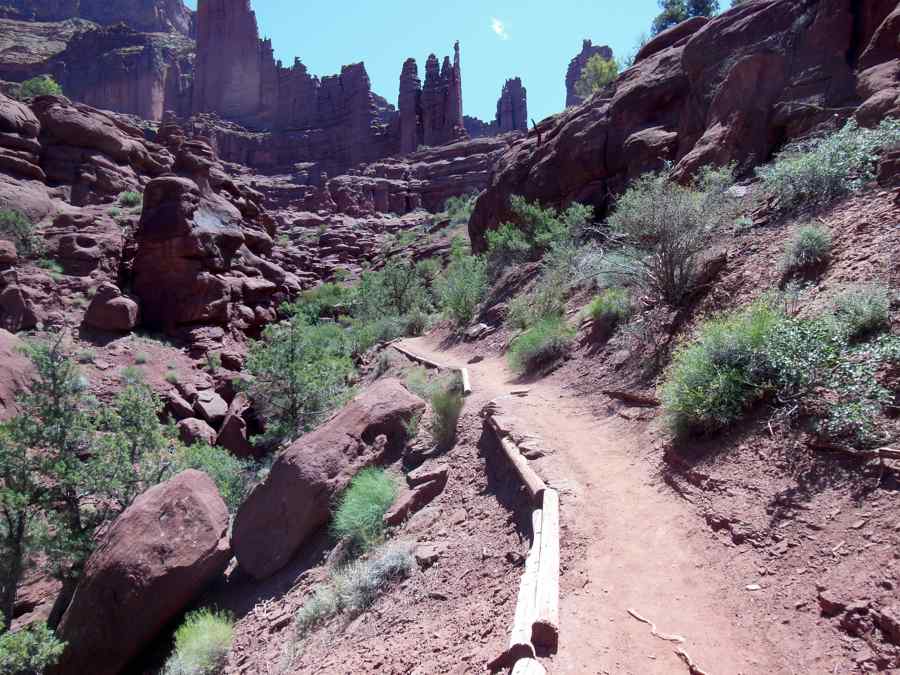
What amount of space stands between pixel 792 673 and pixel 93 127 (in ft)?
105

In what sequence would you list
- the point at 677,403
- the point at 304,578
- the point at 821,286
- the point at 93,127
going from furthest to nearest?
the point at 93,127 < the point at 304,578 < the point at 821,286 < the point at 677,403

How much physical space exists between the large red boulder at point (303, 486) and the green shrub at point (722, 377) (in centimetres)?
442

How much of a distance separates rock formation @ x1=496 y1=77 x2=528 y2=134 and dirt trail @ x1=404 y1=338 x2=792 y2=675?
8194cm

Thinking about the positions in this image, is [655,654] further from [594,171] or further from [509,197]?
[509,197]

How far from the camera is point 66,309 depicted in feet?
60.2

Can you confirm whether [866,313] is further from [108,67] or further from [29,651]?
[108,67]

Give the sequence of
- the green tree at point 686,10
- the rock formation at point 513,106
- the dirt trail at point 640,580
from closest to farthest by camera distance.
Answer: the dirt trail at point 640,580 → the green tree at point 686,10 → the rock formation at point 513,106

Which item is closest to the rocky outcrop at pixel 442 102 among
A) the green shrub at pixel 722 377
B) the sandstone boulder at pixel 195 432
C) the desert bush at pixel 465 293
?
the desert bush at pixel 465 293

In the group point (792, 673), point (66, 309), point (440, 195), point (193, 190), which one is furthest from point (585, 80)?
point (792, 673)

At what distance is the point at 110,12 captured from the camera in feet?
305

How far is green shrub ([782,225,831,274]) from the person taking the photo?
20.0ft

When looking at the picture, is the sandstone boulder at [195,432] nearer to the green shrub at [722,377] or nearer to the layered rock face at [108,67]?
the green shrub at [722,377]

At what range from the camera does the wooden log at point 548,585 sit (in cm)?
301

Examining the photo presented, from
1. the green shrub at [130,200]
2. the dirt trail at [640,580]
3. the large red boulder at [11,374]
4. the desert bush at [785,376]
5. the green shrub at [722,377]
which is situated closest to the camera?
the dirt trail at [640,580]
